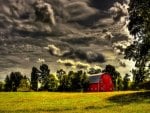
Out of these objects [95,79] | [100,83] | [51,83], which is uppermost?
[51,83]

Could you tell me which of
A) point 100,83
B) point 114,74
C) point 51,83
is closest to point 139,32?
point 100,83

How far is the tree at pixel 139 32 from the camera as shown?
53000mm

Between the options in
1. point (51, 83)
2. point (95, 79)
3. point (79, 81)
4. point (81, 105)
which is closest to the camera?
point (81, 105)

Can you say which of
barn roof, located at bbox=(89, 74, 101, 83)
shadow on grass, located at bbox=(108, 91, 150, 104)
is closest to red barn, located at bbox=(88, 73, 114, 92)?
barn roof, located at bbox=(89, 74, 101, 83)

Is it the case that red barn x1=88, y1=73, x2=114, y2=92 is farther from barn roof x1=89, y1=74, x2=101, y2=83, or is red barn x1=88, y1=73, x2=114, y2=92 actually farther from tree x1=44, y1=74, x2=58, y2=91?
tree x1=44, y1=74, x2=58, y2=91

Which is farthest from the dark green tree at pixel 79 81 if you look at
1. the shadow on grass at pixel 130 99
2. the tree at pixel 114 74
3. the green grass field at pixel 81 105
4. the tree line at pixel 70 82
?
the green grass field at pixel 81 105

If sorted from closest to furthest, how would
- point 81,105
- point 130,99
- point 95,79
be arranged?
1. point 81,105
2. point 130,99
3. point 95,79

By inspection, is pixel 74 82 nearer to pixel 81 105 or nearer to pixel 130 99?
pixel 130 99

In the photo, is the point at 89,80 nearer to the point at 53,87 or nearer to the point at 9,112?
the point at 53,87

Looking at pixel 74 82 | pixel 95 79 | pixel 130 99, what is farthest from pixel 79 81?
pixel 130 99

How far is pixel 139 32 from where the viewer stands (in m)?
54.9

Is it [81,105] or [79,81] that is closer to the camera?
[81,105]

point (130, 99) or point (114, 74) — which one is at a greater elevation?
point (114, 74)

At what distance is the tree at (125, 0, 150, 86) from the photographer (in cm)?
5300
